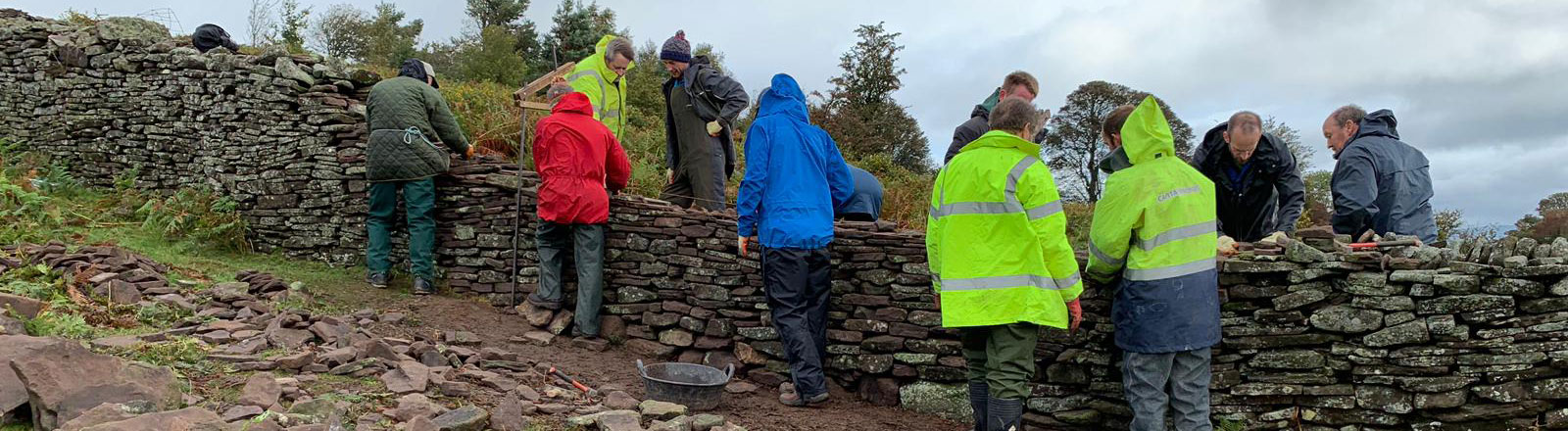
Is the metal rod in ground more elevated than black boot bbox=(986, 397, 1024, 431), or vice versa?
the metal rod in ground

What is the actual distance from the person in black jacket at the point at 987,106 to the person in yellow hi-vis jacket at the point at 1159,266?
129 cm

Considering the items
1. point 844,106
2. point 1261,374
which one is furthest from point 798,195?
point 844,106

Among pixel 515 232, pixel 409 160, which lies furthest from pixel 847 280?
pixel 409 160

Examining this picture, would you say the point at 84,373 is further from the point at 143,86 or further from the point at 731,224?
the point at 143,86

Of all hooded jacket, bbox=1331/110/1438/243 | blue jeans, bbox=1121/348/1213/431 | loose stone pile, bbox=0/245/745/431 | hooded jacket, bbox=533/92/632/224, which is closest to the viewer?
loose stone pile, bbox=0/245/745/431

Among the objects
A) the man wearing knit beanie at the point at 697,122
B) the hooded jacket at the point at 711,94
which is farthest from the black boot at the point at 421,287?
the hooded jacket at the point at 711,94

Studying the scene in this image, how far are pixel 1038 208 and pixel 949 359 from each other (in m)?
1.46

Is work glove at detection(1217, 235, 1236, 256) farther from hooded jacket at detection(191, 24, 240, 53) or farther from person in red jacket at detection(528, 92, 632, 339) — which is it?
hooded jacket at detection(191, 24, 240, 53)

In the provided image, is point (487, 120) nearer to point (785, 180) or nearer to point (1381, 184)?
point (785, 180)

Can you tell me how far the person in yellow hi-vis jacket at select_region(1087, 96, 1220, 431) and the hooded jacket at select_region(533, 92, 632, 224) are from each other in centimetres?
352

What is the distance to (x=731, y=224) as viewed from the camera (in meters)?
6.50

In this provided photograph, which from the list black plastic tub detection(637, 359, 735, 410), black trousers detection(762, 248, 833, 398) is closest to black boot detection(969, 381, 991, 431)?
black trousers detection(762, 248, 833, 398)

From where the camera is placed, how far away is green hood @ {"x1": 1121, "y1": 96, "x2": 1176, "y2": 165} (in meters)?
4.66

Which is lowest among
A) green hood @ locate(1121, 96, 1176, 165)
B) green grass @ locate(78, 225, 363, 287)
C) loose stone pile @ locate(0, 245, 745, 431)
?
loose stone pile @ locate(0, 245, 745, 431)
